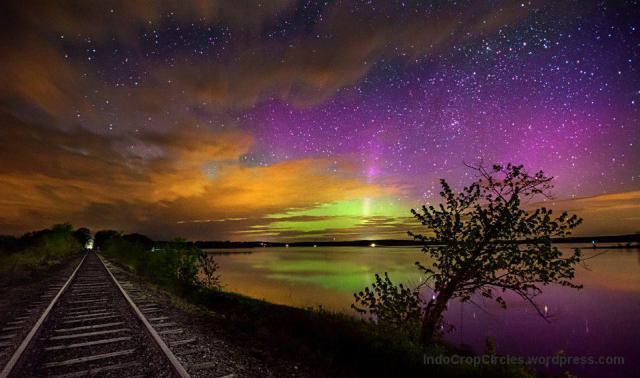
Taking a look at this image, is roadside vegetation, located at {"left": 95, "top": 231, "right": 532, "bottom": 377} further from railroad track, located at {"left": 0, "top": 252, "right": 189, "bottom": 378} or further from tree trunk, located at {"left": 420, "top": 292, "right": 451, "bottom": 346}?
railroad track, located at {"left": 0, "top": 252, "right": 189, "bottom": 378}

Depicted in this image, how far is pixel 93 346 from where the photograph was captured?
6.96 meters

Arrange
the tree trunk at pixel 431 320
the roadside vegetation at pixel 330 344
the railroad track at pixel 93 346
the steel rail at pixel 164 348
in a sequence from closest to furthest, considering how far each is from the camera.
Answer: the steel rail at pixel 164 348 < the railroad track at pixel 93 346 < the roadside vegetation at pixel 330 344 < the tree trunk at pixel 431 320

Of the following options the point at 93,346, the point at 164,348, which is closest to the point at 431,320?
the point at 164,348

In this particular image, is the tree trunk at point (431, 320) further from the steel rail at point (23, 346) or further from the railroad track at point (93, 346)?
the steel rail at point (23, 346)

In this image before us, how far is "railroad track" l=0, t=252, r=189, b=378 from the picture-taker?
5766 mm

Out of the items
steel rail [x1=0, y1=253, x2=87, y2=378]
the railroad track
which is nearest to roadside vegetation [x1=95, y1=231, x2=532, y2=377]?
the railroad track

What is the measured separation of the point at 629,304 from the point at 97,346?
34712mm

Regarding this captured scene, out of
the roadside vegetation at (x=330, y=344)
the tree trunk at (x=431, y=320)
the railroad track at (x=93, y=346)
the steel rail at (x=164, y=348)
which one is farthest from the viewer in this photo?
the tree trunk at (x=431, y=320)

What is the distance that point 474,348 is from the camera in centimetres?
1540

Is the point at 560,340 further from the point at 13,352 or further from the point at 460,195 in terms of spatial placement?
the point at 13,352

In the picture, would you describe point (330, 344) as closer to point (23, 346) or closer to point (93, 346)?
point (93, 346)

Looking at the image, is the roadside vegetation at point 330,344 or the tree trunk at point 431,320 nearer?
the roadside vegetation at point 330,344

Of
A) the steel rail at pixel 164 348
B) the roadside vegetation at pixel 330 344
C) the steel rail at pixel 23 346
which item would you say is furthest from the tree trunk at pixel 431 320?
the steel rail at pixel 23 346

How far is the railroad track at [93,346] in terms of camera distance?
5.77 meters
